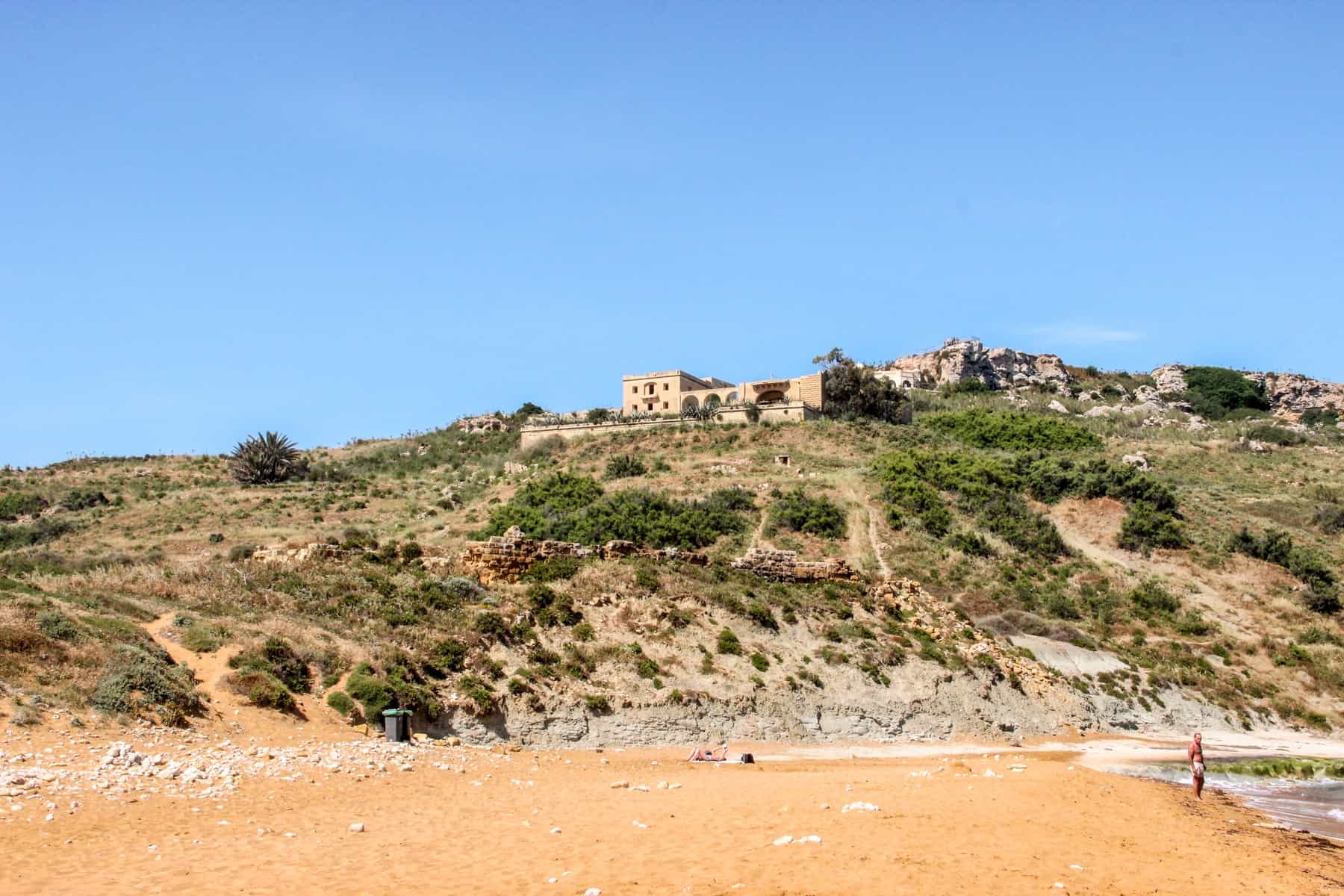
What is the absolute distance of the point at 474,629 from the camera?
22.0 m

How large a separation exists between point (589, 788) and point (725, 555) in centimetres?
2493

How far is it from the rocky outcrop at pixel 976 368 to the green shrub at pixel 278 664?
92.5 m

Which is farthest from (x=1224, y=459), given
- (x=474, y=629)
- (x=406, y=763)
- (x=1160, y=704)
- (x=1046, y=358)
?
Result: (x=406, y=763)

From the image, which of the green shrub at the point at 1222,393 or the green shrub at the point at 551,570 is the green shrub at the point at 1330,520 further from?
the green shrub at the point at 1222,393

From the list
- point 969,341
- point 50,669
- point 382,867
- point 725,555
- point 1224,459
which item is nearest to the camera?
point 382,867

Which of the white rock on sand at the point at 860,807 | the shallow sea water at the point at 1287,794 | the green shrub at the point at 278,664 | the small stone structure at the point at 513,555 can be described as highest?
the small stone structure at the point at 513,555

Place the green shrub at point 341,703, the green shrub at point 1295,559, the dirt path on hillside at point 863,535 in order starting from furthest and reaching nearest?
the green shrub at point 1295,559 → the dirt path on hillside at point 863,535 → the green shrub at point 341,703

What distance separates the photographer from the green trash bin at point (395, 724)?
17484mm

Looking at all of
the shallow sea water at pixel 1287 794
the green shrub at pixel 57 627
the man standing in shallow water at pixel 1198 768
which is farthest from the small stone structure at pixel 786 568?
the green shrub at pixel 57 627

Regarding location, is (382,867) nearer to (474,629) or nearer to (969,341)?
(474,629)

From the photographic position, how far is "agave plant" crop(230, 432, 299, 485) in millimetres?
63219

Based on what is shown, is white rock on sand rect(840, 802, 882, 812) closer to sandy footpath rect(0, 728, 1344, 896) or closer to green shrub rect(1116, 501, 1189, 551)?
sandy footpath rect(0, 728, 1344, 896)

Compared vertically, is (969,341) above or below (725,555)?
above

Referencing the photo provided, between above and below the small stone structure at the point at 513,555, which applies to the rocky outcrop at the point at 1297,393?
above
